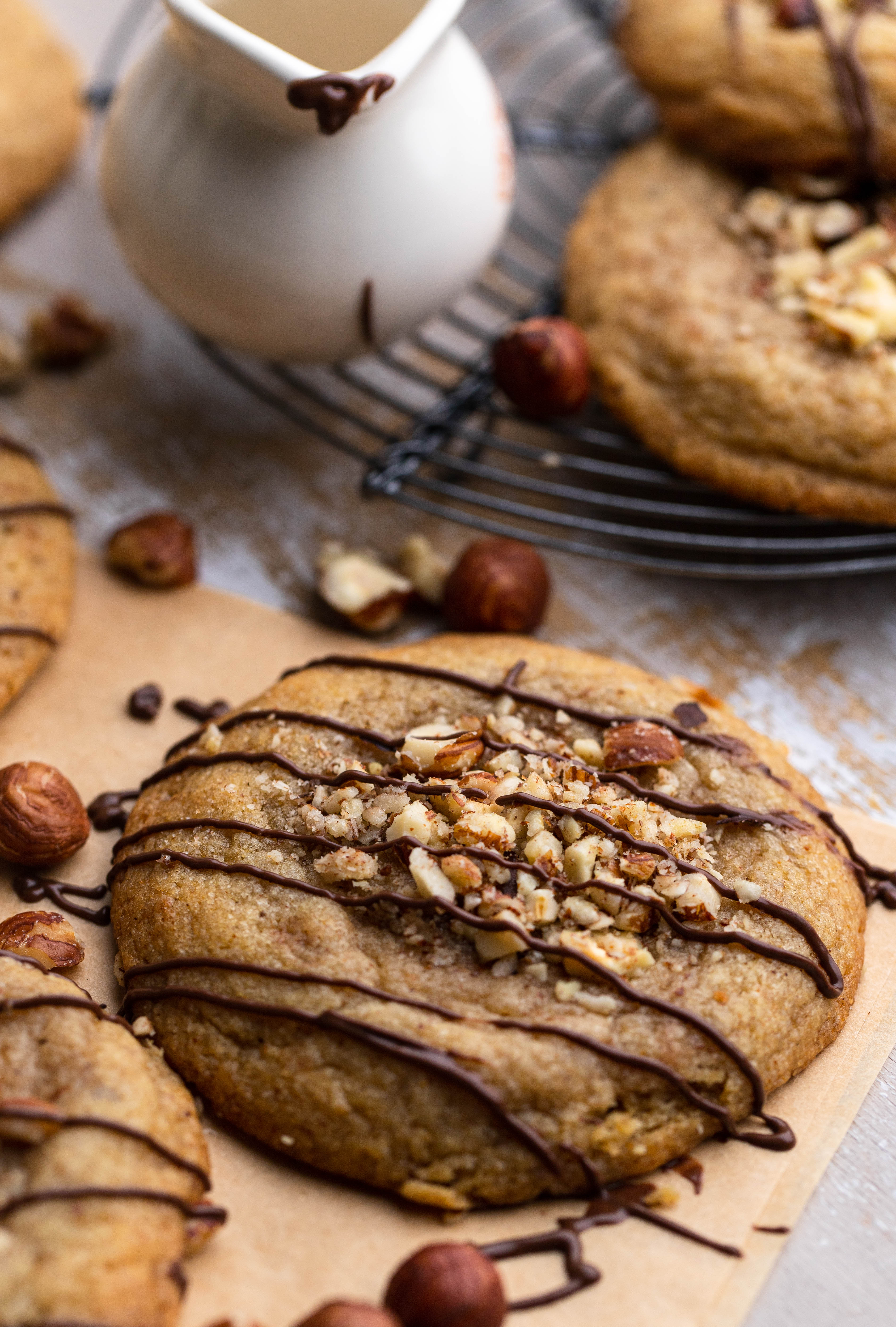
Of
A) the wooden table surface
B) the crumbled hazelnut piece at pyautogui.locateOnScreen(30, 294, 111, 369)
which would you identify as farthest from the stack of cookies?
the crumbled hazelnut piece at pyautogui.locateOnScreen(30, 294, 111, 369)

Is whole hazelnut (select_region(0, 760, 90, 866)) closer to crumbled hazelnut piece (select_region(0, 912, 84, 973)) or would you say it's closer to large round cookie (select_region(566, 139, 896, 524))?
crumbled hazelnut piece (select_region(0, 912, 84, 973))

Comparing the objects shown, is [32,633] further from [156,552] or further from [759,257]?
[759,257]

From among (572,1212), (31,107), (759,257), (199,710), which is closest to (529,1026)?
(572,1212)

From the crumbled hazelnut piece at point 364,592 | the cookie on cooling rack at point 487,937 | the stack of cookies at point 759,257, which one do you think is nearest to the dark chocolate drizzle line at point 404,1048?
the cookie on cooling rack at point 487,937

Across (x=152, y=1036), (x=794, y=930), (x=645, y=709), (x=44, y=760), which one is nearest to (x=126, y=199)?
(x=44, y=760)

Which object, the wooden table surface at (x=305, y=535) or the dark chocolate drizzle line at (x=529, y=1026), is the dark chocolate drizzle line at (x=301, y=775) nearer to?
the dark chocolate drizzle line at (x=529, y=1026)

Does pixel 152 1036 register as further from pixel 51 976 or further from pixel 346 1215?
pixel 346 1215
